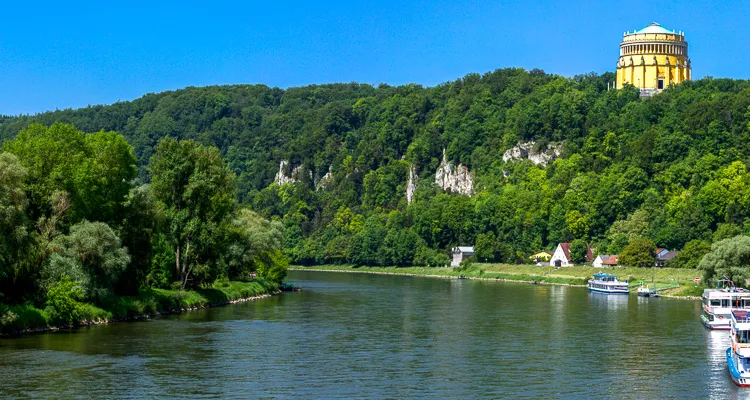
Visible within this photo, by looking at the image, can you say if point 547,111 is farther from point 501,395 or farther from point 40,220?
point 501,395

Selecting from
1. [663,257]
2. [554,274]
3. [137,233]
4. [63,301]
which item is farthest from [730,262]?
[63,301]

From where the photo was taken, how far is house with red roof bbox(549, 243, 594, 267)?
484 ft

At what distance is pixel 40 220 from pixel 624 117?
436 feet

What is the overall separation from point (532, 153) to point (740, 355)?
146982 mm

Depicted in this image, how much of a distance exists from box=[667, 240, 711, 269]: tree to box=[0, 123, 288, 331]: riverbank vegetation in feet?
152

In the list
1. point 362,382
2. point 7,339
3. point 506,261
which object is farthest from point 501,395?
point 506,261

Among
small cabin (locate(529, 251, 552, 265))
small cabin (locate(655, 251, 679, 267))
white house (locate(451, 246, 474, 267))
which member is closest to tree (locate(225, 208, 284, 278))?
small cabin (locate(655, 251, 679, 267))

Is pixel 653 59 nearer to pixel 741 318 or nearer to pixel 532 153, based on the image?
pixel 532 153

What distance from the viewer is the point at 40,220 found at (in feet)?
208

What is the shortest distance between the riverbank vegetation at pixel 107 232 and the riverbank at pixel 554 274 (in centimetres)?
3831

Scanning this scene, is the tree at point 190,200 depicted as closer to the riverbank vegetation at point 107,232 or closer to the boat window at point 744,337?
the riverbank vegetation at point 107,232

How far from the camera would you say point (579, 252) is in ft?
481

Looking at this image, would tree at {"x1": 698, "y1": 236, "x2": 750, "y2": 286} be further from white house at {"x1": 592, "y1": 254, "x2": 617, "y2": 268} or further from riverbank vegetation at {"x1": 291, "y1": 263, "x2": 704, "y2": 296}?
white house at {"x1": 592, "y1": 254, "x2": 617, "y2": 268}

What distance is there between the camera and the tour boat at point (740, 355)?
47.3 metres
